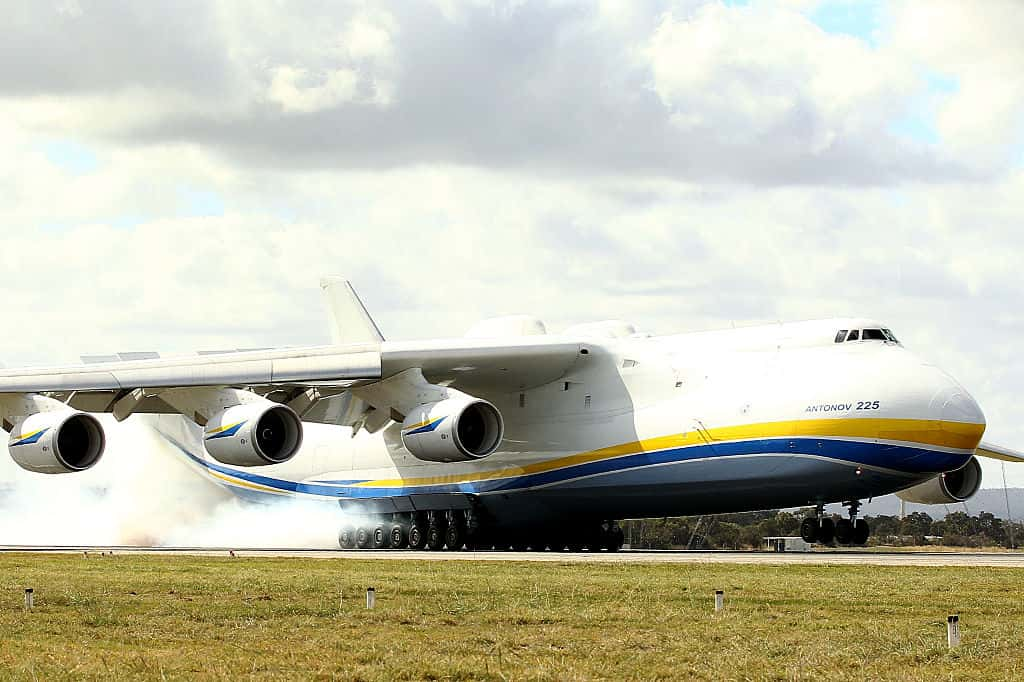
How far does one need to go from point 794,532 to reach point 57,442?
27.5 meters

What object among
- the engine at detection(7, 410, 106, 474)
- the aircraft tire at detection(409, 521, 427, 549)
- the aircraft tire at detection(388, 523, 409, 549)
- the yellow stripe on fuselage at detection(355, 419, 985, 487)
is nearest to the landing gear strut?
the yellow stripe on fuselage at detection(355, 419, 985, 487)

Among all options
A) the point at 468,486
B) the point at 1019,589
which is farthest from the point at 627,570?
the point at 468,486

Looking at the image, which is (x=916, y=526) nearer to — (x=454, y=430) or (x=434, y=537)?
(x=434, y=537)

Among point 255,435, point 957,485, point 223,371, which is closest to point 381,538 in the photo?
point 255,435

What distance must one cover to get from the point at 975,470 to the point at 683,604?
59.5ft

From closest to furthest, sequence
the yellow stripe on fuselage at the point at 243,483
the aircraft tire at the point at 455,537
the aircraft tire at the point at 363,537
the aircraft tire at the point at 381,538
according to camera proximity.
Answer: the aircraft tire at the point at 455,537 → the aircraft tire at the point at 381,538 → the aircraft tire at the point at 363,537 → the yellow stripe on fuselage at the point at 243,483

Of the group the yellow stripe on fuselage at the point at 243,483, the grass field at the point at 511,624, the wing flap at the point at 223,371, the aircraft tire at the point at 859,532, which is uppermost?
the wing flap at the point at 223,371

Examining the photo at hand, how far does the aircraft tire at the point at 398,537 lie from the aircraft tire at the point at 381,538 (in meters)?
0.12

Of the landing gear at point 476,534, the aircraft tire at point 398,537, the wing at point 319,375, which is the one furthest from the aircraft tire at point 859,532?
the aircraft tire at point 398,537

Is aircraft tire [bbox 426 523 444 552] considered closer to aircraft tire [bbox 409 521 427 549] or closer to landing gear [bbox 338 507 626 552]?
landing gear [bbox 338 507 626 552]

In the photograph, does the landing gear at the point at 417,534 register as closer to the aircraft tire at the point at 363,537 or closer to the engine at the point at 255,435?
the aircraft tire at the point at 363,537

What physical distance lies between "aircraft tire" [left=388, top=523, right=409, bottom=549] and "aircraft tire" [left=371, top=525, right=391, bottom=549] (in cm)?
12

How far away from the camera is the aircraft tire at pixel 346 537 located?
32219mm

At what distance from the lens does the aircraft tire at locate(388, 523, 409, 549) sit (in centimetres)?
3092
